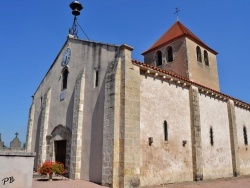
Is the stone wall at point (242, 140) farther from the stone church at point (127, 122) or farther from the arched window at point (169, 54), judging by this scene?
the arched window at point (169, 54)

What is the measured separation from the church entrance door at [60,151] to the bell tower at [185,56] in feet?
33.7

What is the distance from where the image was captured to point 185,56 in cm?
1847

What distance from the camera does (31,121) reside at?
54.9 feet

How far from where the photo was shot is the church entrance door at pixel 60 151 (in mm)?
12944

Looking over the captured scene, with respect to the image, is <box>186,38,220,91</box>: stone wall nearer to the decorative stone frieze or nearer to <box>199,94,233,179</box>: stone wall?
<box>199,94,233,179</box>: stone wall

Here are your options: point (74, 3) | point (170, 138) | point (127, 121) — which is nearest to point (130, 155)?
point (127, 121)

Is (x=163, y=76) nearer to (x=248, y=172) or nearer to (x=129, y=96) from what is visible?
(x=129, y=96)

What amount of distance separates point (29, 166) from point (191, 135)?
8963 mm

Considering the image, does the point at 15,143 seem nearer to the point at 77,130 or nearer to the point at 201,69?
the point at 77,130

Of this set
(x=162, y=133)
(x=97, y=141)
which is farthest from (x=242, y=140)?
(x=97, y=141)

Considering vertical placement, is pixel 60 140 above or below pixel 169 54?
below

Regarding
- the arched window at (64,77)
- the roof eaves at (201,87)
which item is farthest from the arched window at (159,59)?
the arched window at (64,77)

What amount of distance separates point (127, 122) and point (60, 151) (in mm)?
5665

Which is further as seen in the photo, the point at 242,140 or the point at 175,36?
the point at 175,36
